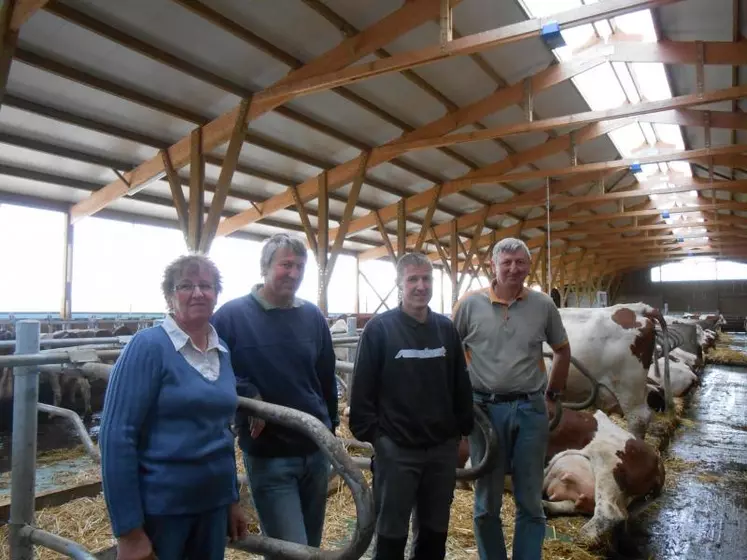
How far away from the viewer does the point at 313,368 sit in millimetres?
2172

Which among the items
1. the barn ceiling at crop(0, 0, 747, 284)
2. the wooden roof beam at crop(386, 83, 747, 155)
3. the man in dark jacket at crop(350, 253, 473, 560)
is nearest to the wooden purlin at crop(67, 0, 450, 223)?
the barn ceiling at crop(0, 0, 747, 284)

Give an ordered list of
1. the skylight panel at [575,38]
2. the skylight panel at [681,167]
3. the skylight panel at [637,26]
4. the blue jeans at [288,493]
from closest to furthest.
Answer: the blue jeans at [288,493] → the skylight panel at [637,26] → the skylight panel at [575,38] → the skylight panel at [681,167]

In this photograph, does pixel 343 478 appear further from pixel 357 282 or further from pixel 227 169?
pixel 357 282

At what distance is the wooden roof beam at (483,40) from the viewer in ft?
18.3

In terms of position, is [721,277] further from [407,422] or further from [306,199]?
[407,422]

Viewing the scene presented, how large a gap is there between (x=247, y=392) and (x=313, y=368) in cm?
29

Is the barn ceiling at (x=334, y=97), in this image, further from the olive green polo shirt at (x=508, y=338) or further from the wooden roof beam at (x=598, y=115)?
the olive green polo shirt at (x=508, y=338)

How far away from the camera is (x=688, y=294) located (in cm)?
3772

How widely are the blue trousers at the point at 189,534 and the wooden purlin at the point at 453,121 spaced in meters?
8.23

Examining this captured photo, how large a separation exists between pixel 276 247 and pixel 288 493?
0.89 meters

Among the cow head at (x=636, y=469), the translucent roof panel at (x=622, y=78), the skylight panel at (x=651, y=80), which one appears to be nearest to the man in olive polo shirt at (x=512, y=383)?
the cow head at (x=636, y=469)

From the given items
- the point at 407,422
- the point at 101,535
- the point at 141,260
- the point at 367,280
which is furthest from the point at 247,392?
the point at 367,280

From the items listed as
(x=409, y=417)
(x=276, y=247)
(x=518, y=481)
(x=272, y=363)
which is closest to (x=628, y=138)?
(x=518, y=481)

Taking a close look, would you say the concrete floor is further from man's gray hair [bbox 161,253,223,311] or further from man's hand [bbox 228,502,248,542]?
man's gray hair [bbox 161,253,223,311]
